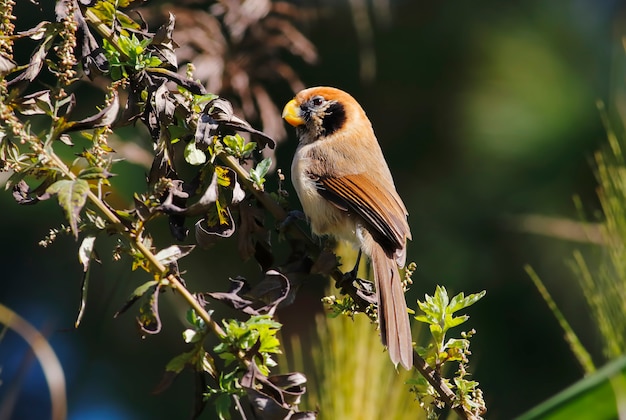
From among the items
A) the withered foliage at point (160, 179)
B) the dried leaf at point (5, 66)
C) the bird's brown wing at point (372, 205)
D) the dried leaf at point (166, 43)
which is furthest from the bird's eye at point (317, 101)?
the dried leaf at point (5, 66)

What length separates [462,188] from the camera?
5.83 metres

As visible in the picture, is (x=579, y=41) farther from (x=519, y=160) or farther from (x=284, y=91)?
(x=284, y=91)

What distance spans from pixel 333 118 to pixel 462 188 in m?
2.50

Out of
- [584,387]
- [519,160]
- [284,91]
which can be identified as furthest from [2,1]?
[519,160]

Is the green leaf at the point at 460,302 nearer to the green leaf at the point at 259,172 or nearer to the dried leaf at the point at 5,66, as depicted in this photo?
the green leaf at the point at 259,172

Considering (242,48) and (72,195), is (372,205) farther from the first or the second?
(72,195)

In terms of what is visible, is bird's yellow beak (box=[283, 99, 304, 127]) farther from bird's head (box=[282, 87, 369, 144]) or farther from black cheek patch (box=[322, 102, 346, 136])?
black cheek patch (box=[322, 102, 346, 136])

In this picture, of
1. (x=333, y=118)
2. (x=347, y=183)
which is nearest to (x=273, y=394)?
(x=347, y=183)

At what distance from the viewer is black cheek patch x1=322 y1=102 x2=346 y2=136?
348cm

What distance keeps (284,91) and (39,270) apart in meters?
1.93

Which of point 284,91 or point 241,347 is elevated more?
point 241,347

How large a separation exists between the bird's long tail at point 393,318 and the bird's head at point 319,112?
3.29ft

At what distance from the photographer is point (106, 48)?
1466 millimetres

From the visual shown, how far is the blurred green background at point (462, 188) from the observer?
17.9ft
